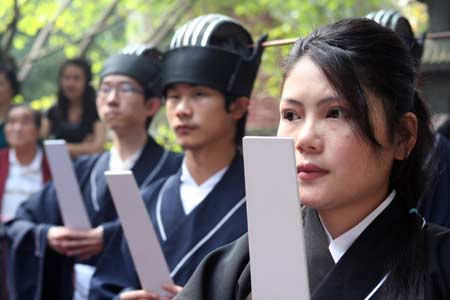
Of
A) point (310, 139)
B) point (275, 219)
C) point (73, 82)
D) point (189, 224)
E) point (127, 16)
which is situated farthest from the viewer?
point (127, 16)

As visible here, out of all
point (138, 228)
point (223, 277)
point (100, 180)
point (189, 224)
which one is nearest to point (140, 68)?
point (100, 180)

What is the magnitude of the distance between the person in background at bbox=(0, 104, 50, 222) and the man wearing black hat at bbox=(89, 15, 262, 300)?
1.87m

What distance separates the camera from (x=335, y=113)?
6.49 feet

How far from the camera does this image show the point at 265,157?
68.8 inches

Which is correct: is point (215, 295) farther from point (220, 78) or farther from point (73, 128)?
point (73, 128)

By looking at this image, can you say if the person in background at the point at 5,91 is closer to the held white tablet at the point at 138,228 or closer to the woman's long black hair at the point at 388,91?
the held white tablet at the point at 138,228

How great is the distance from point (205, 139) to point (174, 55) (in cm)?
43

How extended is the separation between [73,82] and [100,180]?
68.6 inches

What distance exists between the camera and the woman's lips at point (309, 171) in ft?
6.40

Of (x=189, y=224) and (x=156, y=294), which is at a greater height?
(x=189, y=224)

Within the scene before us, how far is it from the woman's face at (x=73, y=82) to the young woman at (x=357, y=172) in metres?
3.83

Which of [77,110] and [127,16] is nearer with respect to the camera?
[77,110]

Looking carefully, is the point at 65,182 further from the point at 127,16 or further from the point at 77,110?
the point at 127,16

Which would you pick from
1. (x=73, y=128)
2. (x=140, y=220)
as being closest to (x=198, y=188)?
(x=140, y=220)
